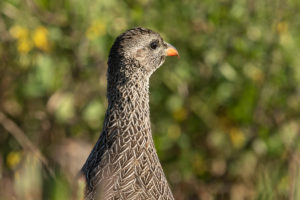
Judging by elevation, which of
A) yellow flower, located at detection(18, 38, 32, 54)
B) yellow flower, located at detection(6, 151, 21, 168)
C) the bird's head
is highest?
yellow flower, located at detection(18, 38, 32, 54)

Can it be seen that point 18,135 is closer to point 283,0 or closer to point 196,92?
point 196,92

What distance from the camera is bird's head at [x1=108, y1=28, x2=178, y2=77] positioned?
11.3 feet

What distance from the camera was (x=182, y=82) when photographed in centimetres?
614

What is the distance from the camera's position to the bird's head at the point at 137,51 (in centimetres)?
345

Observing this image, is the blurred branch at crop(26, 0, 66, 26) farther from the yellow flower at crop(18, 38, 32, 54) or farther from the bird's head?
the bird's head

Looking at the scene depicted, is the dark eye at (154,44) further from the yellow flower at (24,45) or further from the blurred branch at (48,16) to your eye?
the blurred branch at (48,16)

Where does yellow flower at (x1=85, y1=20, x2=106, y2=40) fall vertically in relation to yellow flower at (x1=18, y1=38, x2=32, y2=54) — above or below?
below

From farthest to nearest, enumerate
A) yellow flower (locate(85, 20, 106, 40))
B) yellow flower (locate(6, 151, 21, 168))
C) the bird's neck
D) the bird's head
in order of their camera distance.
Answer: yellow flower (locate(6, 151, 21, 168))
yellow flower (locate(85, 20, 106, 40))
the bird's head
the bird's neck

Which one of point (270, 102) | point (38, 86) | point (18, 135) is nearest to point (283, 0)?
point (270, 102)

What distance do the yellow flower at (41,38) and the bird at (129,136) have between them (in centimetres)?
195

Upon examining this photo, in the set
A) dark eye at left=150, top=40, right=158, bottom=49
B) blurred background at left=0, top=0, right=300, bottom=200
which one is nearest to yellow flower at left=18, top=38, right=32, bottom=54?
blurred background at left=0, top=0, right=300, bottom=200

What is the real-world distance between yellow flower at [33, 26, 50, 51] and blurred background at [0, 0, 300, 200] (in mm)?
14

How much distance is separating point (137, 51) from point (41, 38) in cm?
218

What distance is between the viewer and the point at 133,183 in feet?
9.45
